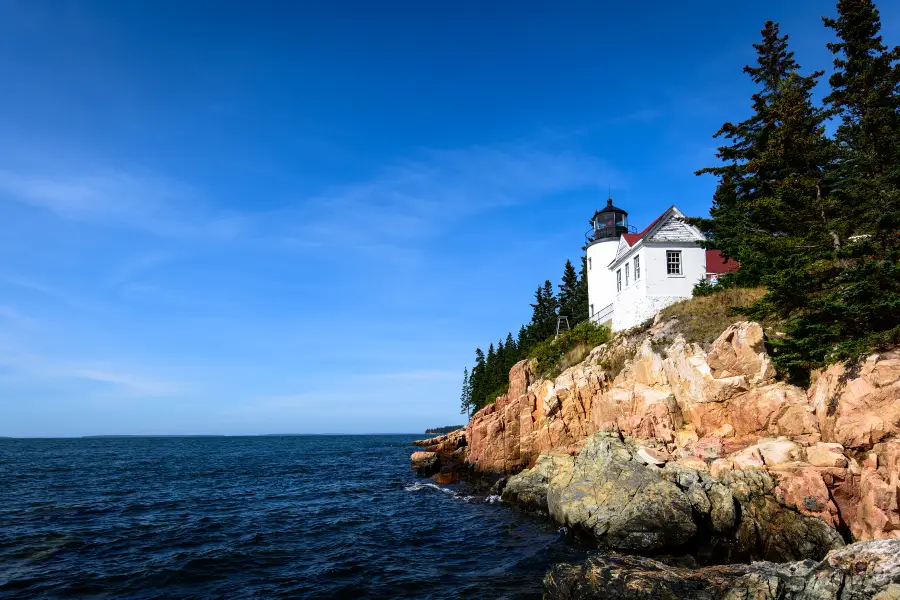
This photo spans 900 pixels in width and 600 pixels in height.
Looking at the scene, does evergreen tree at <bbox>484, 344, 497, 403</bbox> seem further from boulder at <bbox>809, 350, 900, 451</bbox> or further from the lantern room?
boulder at <bbox>809, 350, 900, 451</bbox>

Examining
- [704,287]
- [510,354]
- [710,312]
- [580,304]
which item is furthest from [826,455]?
[510,354]

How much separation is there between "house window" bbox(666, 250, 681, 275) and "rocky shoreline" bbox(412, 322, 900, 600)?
277 inches

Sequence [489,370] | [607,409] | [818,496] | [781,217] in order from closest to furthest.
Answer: [818,496]
[781,217]
[607,409]
[489,370]

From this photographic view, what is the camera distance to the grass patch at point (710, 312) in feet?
76.3

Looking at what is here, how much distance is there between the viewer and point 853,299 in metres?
16.2

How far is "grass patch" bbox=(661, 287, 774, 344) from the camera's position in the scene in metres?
23.3

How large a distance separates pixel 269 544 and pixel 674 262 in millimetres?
26552

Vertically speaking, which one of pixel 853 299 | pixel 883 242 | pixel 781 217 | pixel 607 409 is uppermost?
pixel 781 217

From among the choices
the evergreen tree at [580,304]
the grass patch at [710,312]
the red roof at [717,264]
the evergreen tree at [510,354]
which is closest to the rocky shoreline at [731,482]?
the grass patch at [710,312]

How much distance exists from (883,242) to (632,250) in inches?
616

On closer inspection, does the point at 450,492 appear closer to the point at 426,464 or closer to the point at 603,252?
the point at 426,464

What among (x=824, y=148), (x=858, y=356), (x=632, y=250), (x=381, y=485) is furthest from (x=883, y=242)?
(x=381, y=485)

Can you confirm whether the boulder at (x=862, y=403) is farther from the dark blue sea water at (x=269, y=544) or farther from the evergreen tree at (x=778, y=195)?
the dark blue sea water at (x=269, y=544)

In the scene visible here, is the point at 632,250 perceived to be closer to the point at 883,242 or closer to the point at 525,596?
the point at 883,242
